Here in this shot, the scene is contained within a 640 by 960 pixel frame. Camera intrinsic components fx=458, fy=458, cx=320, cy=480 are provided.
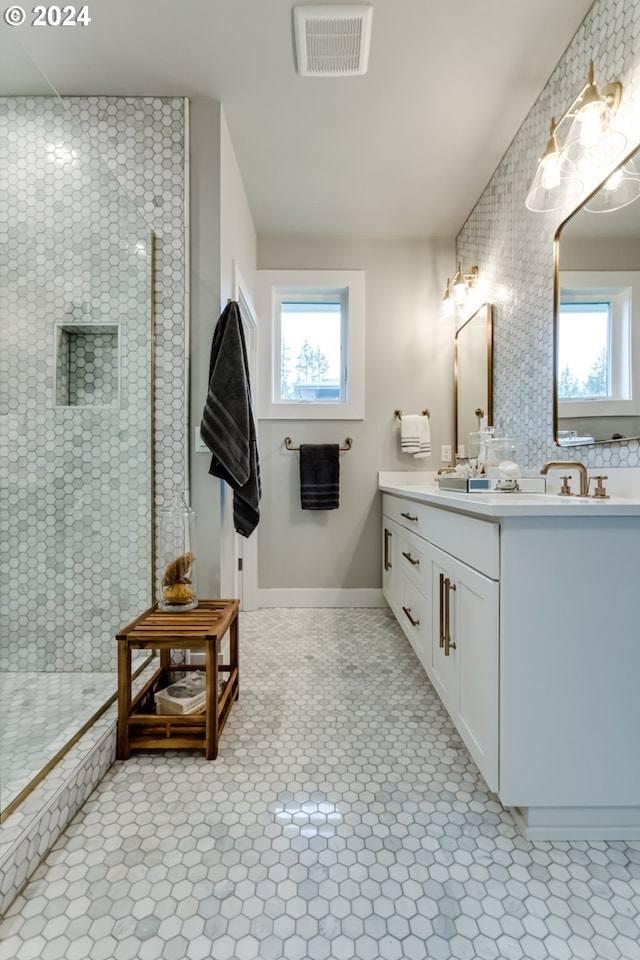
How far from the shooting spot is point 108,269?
71.8 inches

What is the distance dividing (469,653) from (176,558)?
43.7 inches

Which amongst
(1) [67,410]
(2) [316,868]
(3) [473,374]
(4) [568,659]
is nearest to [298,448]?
(3) [473,374]

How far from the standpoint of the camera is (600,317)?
4.97 feet

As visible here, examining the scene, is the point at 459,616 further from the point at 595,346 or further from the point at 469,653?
the point at 595,346

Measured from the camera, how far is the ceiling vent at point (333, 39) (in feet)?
4.97

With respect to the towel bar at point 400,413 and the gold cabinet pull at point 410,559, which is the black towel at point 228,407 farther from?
the towel bar at point 400,413

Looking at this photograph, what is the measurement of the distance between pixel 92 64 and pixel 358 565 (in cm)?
277

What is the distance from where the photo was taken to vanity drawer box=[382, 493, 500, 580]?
44.9 inches

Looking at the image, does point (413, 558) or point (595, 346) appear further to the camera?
point (413, 558)

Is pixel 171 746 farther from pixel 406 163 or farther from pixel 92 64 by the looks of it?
pixel 406 163

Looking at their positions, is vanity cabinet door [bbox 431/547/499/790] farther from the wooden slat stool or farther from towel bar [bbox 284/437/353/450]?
towel bar [bbox 284/437/353/450]

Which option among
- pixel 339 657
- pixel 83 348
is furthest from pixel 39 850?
pixel 83 348

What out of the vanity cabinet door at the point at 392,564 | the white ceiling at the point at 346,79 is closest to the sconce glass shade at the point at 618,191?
the white ceiling at the point at 346,79

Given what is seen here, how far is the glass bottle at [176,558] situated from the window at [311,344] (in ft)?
4.45
